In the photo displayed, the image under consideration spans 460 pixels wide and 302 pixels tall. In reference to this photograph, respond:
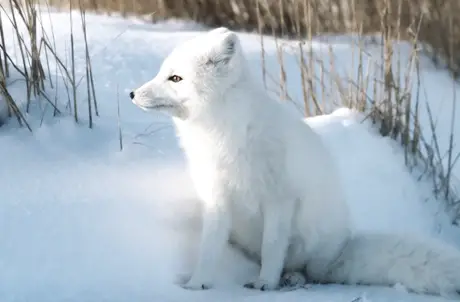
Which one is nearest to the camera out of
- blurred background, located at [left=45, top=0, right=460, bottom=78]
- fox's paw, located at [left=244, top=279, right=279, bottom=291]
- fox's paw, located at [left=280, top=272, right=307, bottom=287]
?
fox's paw, located at [left=244, top=279, right=279, bottom=291]

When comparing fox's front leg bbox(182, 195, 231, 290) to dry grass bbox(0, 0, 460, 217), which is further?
dry grass bbox(0, 0, 460, 217)

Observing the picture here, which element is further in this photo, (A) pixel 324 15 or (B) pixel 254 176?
(A) pixel 324 15

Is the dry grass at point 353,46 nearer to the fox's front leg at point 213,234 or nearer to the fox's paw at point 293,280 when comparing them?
the fox's front leg at point 213,234

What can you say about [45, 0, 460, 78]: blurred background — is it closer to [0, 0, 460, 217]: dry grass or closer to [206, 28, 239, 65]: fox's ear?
[0, 0, 460, 217]: dry grass

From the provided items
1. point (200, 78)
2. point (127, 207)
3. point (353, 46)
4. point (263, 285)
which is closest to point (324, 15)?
point (353, 46)

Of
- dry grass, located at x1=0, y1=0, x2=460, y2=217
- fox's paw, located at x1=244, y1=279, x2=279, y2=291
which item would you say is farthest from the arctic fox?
dry grass, located at x1=0, y1=0, x2=460, y2=217

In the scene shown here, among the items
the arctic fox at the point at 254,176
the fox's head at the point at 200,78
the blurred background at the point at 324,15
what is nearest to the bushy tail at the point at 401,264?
the arctic fox at the point at 254,176

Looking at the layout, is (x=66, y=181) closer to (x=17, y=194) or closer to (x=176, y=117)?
(x=17, y=194)

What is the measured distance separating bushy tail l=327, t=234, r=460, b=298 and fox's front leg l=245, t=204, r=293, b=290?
9.4 inches

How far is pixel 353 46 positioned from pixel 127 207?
1507 millimetres

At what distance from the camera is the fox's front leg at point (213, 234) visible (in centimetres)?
241

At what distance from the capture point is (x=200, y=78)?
241 centimetres

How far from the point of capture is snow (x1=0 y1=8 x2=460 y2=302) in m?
2.26

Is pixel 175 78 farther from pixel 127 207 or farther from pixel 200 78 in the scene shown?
pixel 127 207
